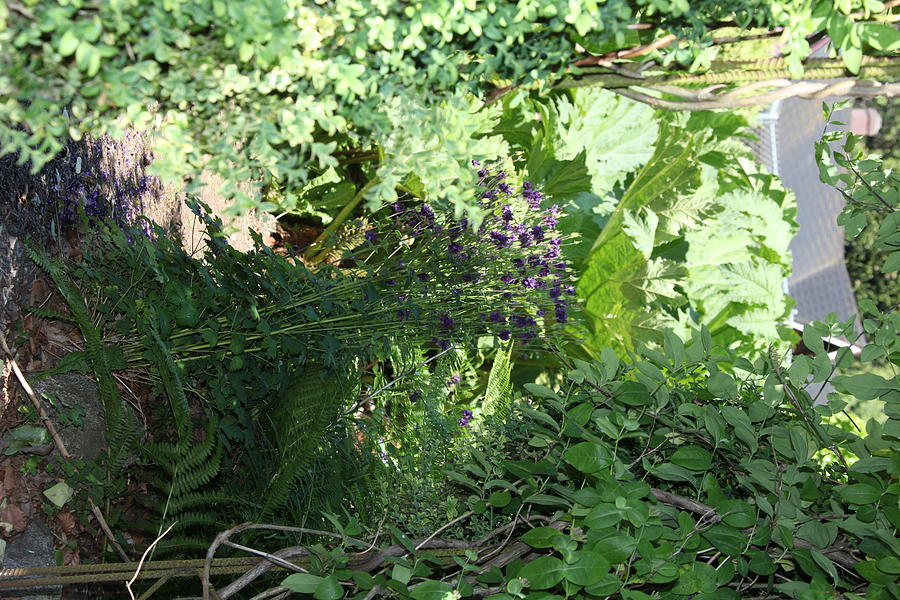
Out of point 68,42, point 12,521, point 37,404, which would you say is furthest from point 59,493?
point 68,42

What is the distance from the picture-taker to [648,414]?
1382 millimetres

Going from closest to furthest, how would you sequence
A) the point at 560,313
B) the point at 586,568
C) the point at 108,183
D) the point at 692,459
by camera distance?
1. the point at 586,568
2. the point at 692,459
3. the point at 108,183
4. the point at 560,313

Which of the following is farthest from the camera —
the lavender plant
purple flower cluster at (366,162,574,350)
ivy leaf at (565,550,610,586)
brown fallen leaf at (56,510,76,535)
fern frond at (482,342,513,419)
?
fern frond at (482,342,513,419)

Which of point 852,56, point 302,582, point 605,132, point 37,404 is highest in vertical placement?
point 852,56

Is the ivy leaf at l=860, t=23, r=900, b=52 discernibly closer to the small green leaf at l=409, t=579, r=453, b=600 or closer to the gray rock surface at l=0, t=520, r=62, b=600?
the small green leaf at l=409, t=579, r=453, b=600

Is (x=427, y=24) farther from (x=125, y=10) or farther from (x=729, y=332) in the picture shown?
(x=729, y=332)

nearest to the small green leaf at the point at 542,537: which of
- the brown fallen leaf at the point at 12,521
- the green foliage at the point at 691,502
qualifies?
the green foliage at the point at 691,502

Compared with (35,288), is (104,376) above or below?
below

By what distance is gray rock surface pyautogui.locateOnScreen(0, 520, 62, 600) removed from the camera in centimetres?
164

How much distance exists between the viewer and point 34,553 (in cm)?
172

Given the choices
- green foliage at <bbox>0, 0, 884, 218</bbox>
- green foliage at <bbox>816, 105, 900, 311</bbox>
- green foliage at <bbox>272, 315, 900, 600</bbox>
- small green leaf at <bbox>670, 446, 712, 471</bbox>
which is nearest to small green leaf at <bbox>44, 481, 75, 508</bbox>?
green foliage at <bbox>272, 315, 900, 600</bbox>

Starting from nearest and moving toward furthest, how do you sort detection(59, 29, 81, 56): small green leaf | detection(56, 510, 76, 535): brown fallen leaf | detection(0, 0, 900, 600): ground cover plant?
detection(59, 29, 81, 56): small green leaf
detection(0, 0, 900, 600): ground cover plant
detection(56, 510, 76, 535): brown fallen leaf

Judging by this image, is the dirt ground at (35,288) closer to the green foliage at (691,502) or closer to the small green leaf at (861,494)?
the green foliage at (691,502)

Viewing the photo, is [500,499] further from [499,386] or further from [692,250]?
[692,250]
